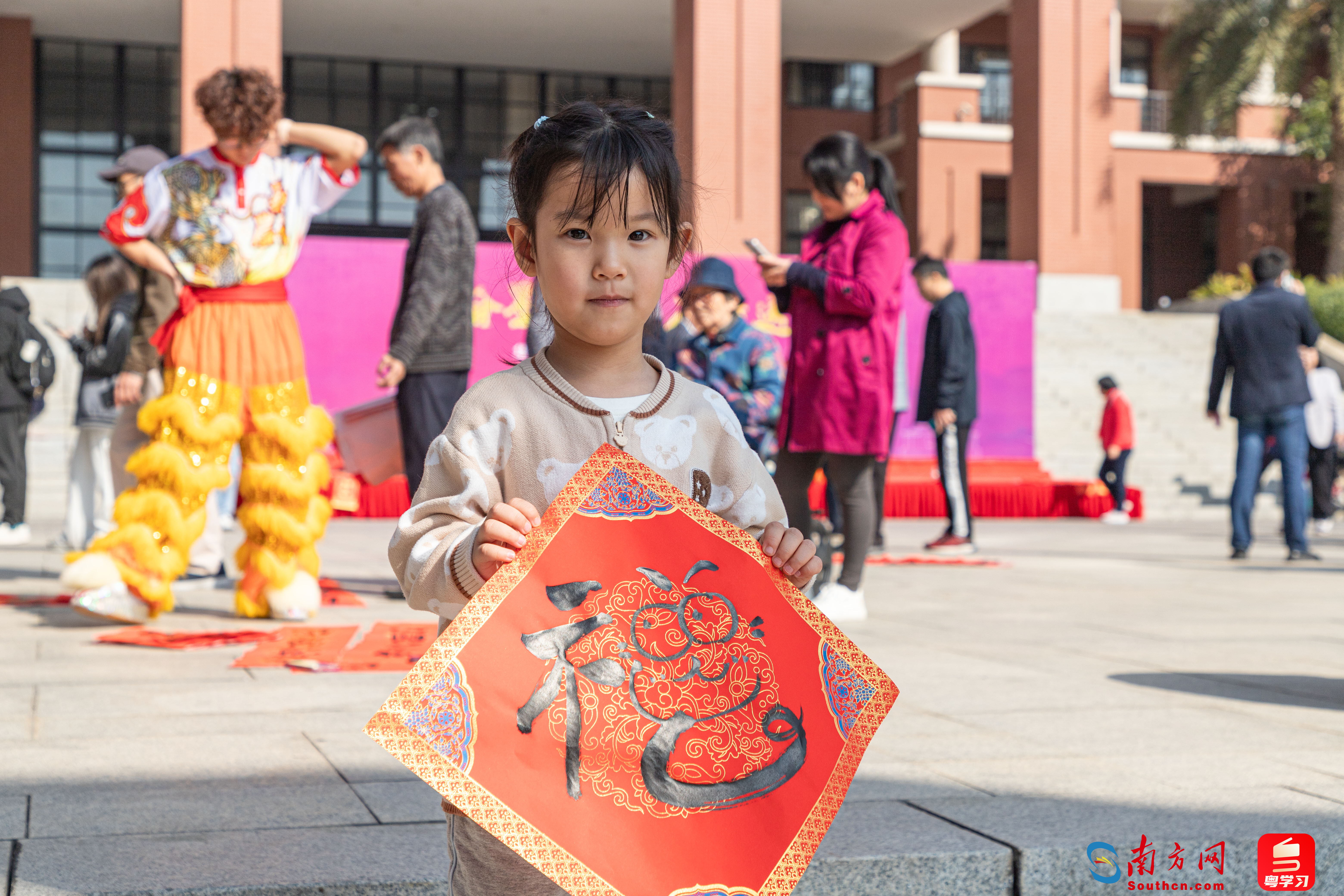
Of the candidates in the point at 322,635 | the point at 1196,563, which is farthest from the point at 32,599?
the point at 1196,563

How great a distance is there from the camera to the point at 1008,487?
43.0ft

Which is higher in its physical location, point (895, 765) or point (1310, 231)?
point (1310, 231)

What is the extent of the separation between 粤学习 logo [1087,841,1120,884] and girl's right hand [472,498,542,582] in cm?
130

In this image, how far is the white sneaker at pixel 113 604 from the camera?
4.68 m

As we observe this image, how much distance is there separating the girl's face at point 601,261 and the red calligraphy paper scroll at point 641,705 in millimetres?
209

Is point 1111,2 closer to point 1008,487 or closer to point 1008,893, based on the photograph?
point 1008,487

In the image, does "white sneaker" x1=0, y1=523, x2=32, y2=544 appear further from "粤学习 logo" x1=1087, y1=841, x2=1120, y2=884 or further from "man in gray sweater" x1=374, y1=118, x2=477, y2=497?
"粤学习 logo" x1=1087, y1=841, x2=1120, y2=884

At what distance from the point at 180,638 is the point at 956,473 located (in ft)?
17.1

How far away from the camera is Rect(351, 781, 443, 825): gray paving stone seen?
2.47 metres

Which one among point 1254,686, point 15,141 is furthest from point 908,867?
point 15,141

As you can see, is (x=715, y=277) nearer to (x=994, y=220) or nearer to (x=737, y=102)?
(x=737, y=102)

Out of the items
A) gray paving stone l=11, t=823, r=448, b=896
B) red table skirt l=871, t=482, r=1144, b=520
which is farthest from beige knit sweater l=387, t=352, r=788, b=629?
red table skirt l=871, t=482, r=1144, b=520

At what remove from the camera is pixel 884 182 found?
545 cm

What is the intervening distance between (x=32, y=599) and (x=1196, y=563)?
271 inches
